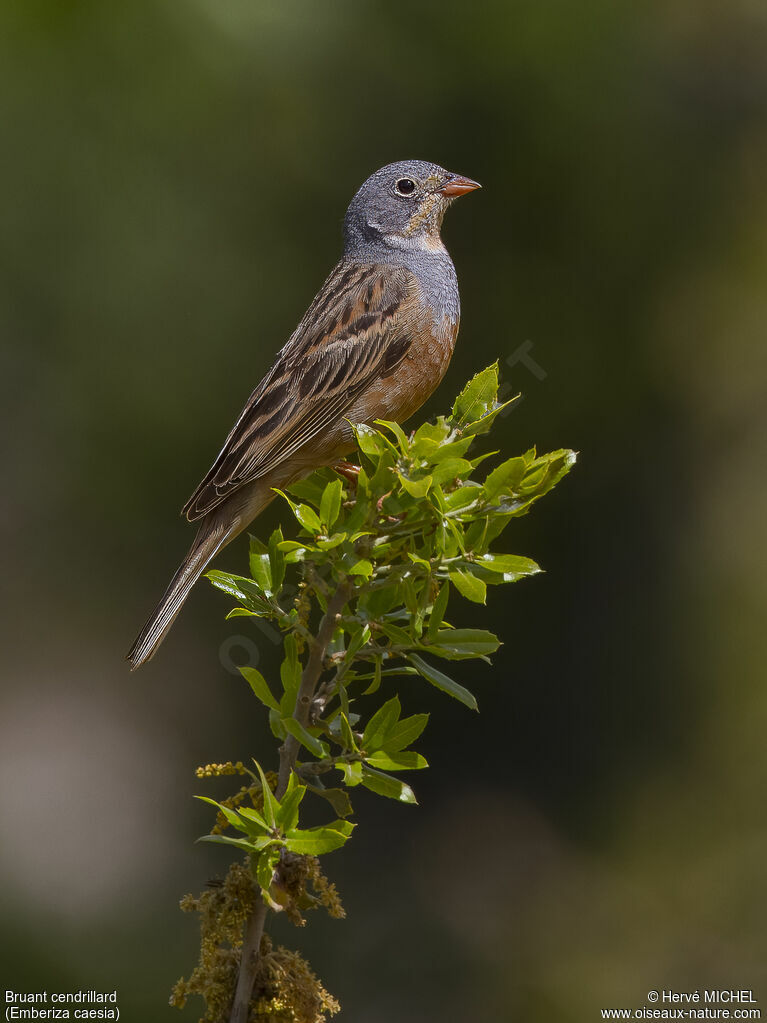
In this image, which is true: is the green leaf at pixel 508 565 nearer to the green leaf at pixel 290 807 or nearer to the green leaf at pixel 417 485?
the green leaf at pixel 417 485

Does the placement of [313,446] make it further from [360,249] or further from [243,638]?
[243,638]

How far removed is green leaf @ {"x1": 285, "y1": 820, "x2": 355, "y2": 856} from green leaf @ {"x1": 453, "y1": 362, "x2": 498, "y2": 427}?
0.77 metres

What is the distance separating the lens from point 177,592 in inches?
108

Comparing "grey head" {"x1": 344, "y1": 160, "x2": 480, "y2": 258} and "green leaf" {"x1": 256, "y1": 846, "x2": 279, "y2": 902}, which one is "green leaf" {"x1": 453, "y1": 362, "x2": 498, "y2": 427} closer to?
"green leaf" {"x1": 256, "y1": 846, "x2": 279, "y2": 902}

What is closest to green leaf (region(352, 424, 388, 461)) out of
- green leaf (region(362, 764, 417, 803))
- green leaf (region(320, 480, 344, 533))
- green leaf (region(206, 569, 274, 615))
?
green leaf (region(320, 480, 344, 533))

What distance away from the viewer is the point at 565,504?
5180mm

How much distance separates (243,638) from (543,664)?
1523 millimetres

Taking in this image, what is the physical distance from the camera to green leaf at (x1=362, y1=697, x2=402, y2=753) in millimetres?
1666

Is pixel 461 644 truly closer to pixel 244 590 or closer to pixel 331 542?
pixel 331 542

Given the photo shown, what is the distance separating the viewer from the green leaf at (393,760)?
1656 mm

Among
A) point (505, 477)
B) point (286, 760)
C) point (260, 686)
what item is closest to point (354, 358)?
point (505, 477)

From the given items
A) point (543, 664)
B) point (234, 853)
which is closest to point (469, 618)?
point (543, 664)

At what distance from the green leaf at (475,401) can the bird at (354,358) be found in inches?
42.7

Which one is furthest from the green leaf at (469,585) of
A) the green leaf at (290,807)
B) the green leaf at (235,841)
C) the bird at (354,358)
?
the bird at (354,358)
